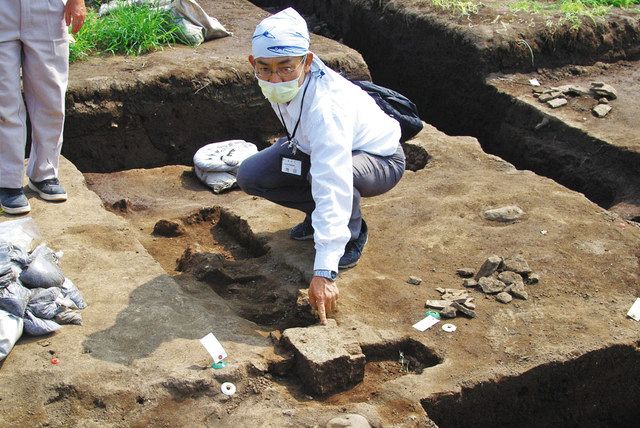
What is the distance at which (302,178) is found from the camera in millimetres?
4527

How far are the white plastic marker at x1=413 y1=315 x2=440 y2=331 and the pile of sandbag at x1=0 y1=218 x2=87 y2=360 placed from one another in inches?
58.6

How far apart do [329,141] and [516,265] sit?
1.25 m

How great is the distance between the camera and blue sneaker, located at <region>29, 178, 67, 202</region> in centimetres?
497

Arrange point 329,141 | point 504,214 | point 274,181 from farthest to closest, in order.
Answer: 1. point 504,214
2. point 274,181
3. point 329,141

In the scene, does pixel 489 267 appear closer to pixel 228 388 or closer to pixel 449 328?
pixel 449 328

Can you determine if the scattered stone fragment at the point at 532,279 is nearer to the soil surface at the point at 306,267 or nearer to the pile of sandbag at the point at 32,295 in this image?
the soil surface at the point at 306,267

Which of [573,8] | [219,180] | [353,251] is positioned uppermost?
[573,8]

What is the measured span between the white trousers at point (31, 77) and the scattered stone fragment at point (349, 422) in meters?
2.39

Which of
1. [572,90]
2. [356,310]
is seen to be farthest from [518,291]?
[572,90]

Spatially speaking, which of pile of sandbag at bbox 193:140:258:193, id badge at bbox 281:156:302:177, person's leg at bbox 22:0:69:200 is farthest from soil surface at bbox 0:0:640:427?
id badge at bbox 281:156:302:177

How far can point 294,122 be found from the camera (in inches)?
165

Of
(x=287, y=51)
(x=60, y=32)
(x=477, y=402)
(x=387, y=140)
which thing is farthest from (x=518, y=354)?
(x=60, y=32)

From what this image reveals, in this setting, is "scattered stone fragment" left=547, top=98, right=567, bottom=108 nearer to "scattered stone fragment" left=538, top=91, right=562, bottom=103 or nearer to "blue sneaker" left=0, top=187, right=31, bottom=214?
"scattered stone fragment" left=538, top=91, right=562, bottom=103

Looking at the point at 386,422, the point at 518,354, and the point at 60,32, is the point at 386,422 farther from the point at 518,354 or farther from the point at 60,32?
the point at 60,32
